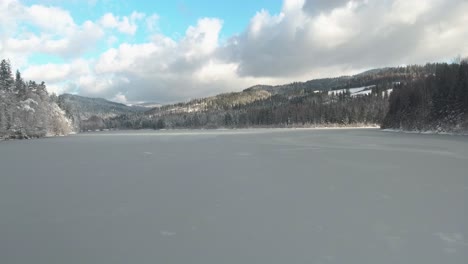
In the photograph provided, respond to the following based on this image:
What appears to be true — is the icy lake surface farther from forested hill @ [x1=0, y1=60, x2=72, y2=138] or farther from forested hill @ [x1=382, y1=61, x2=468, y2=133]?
forested hill @ [x1=0, y1=60, x2=72, y2=138]

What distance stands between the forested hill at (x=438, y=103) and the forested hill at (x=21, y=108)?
243 feet

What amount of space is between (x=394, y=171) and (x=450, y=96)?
164 ft

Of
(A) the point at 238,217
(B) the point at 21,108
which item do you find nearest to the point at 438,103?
(A) the point at 238,217

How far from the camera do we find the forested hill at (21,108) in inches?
2498

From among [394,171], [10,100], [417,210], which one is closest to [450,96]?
[394,171]

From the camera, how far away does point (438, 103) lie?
61.7m

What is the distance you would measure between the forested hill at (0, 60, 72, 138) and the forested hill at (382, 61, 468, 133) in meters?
74.0

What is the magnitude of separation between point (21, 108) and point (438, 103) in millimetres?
75282

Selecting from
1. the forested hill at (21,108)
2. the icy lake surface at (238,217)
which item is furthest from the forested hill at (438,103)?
the forested hill at (21,108)

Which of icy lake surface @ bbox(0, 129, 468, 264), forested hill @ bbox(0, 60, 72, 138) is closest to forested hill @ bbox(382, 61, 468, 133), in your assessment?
icy lake surface @ bbox(0, 129, 468, 264)

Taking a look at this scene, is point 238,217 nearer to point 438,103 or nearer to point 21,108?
point 438,103

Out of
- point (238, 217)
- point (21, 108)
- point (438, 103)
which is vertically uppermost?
point (21, 108)

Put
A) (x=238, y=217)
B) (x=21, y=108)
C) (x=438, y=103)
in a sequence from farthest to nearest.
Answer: (x=21, y=108), (x=438, y=103), (x=238, y=217)

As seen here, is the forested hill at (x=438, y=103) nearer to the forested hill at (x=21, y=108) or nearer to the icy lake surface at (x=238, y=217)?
the icy lake surface at (x=238, y=217)
